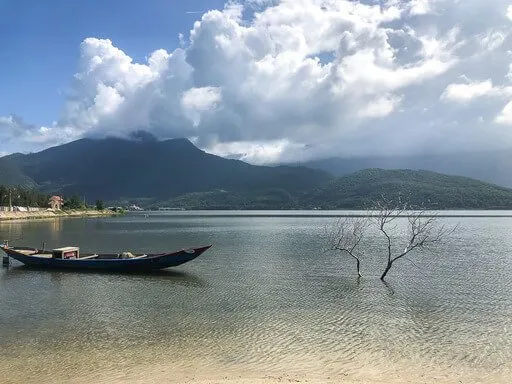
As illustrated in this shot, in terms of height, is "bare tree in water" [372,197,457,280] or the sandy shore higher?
the sandy shore

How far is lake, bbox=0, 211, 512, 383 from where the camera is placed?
14258 millimetres

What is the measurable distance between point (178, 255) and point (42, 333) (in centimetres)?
1648

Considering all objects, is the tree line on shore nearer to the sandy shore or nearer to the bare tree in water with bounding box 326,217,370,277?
the sandy shore

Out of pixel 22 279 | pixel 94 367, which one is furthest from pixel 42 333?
pixel 22 279

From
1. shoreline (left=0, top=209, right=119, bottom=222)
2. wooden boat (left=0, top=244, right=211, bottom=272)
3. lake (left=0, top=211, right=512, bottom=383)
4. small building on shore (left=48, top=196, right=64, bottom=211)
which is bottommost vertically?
lake (left=0, top=211, right=512, bottom=383)

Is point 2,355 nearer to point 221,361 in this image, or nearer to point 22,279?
point 221,361

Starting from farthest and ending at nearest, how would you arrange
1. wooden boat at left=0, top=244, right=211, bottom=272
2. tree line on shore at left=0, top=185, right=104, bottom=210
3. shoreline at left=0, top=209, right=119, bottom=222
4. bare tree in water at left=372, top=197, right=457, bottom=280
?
1. tree line on shore at left=0, top=185, right=104, bottom=210
2. shoreline at left=0, top=209, right=119, bottom=222
3. wooden boat at left=0, top=244, right=211, bottom=272
4. bare tree in water at left=372, top=197, right=457, bottom=280

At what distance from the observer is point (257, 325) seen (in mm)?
19547

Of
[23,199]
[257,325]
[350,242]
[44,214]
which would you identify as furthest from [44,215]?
[257,325]

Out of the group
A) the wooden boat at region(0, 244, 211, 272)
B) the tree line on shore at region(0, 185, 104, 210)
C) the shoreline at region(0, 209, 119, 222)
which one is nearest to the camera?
the wooden boat at region(0, 244, 211, 272)

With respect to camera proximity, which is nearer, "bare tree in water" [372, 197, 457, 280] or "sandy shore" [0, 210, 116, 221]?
"bare tree in water" [372, 197, 457, 280]

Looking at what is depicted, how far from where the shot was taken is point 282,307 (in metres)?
23.0

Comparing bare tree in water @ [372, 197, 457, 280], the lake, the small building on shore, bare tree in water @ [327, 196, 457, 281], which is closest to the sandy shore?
the small building on shore

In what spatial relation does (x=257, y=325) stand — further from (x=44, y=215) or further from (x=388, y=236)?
(x=44, y=215)
